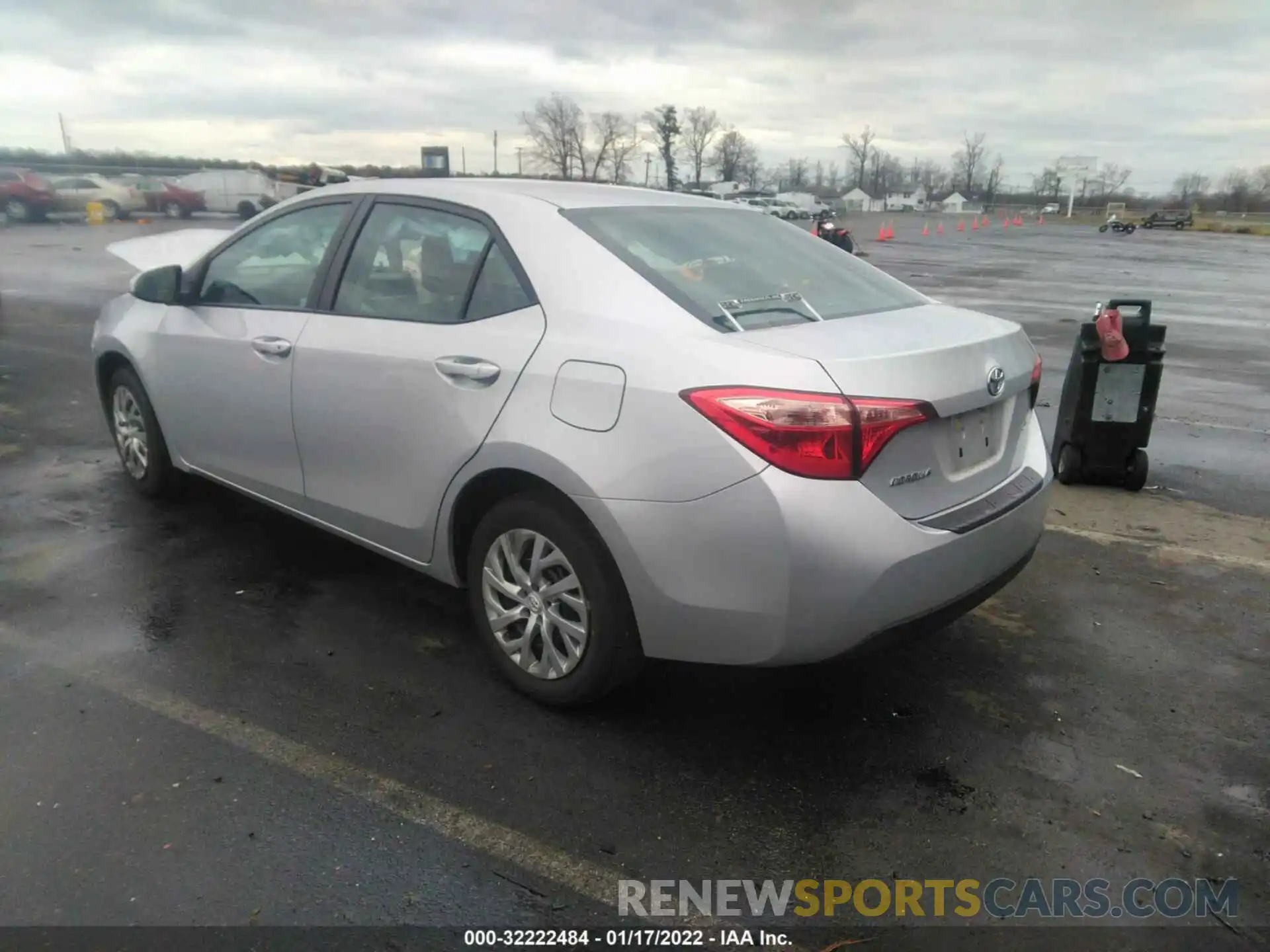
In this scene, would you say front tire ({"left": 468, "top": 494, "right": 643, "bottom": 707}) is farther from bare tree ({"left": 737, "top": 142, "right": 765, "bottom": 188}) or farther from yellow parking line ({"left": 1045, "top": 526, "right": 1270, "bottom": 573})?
bare tree ({"left": 737, "top": 142, "right": 765, "bottom": 188})

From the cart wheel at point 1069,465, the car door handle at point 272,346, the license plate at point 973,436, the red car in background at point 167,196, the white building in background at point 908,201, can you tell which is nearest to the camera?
the license plate at point 973,436

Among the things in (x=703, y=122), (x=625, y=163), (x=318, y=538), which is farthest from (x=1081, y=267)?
(x=703, y=122)

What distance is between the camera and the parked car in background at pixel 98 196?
32938 mm

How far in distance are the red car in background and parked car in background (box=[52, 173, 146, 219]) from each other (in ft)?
0.76

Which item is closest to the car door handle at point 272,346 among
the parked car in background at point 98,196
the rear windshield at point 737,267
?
the rear windshield at point 737,267

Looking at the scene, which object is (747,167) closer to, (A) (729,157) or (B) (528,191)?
(A) (729,157)

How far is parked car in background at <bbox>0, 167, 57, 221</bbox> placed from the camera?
Result: 31.2 metres

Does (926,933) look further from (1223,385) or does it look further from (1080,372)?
(1223,385)

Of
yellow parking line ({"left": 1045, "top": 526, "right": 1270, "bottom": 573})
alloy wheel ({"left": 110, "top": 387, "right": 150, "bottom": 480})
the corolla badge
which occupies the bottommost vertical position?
yellow parking line ({"left": 1045, "top": 526, "right": 1270, "bottom": 573})

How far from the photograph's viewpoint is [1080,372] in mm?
5754

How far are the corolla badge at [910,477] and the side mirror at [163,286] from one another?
11.7ft

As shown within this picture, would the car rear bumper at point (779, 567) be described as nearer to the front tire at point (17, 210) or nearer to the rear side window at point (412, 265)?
the rear side window at point (412, 265)

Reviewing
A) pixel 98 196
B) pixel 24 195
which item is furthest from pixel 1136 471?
pixel 98 196

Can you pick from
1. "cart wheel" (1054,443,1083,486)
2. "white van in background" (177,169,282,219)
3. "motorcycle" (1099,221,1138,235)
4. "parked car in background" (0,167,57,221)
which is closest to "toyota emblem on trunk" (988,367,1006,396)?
"cart wheel" (1054,443,1083,486)
